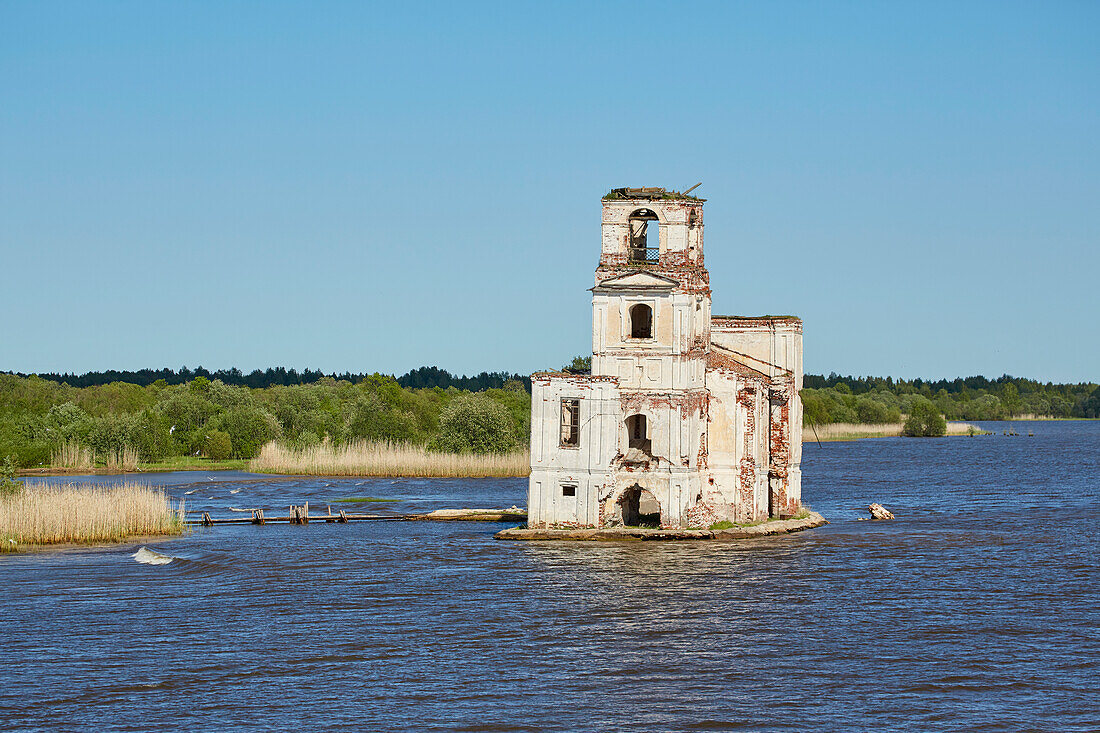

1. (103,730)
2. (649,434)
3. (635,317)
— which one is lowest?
(103,730)

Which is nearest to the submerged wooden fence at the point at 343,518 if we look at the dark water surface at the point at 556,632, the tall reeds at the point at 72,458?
the dark water surface at the point at 556,632

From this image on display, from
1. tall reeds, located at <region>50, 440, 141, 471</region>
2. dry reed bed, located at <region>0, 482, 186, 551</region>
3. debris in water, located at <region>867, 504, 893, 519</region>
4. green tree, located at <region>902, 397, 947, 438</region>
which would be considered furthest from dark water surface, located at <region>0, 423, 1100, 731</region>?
green tree, located at <region>902, 397, 947, 438</region>

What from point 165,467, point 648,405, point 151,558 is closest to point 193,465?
point 165,467

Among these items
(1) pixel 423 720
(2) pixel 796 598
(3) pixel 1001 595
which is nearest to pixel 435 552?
(2) pixel 796 598

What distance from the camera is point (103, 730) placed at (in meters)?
24.2

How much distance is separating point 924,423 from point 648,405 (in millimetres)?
115815

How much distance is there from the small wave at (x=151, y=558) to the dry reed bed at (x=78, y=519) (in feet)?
11.4

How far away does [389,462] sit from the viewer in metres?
79.8

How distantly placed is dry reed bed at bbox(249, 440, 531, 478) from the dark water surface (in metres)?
24.0

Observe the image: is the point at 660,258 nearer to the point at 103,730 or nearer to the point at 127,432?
the point at 103,730

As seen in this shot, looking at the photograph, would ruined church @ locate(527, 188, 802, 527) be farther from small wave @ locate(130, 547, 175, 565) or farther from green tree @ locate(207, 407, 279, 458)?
green tree @ locate(207, 407, 279, 458)

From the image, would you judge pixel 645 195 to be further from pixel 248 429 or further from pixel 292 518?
pixel 248 429

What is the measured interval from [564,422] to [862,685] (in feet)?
67.3

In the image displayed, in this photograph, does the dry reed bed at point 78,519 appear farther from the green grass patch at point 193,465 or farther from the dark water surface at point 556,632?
the green grass patch at point 193,465
